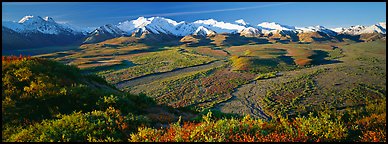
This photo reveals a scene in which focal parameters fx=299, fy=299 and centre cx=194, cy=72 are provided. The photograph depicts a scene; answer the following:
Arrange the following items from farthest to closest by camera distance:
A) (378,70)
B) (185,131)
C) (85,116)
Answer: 1. (378,70)
2. (85,116)
3. (185,131)

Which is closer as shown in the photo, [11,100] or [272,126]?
[272,126]

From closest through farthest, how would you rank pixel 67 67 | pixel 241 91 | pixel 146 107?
pixel 146 107 < pixel 67 67 < pixel 241 91

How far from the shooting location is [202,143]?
24.6 ft

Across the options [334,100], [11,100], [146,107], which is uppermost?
[11,100]

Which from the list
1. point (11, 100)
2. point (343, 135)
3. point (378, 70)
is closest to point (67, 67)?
point (11, 100)

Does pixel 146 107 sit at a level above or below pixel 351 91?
above

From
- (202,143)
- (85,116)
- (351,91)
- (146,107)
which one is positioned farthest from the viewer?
(351,91)

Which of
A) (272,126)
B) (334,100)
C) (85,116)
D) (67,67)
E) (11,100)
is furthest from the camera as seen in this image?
(334,100)

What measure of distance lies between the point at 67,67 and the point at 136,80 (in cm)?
3989

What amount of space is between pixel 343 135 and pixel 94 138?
6849 millimetres

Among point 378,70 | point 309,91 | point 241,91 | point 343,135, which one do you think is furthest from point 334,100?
point 343,135

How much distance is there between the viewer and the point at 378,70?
55.3 metres

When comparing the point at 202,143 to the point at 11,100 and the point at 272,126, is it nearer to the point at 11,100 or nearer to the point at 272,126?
the point at 272,126

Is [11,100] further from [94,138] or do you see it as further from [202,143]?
[202,143]
